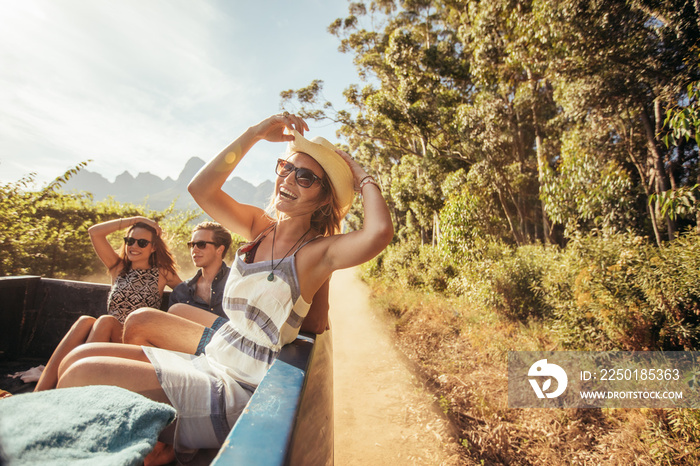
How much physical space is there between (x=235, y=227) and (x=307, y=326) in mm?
755

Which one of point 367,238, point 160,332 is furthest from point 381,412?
point 367,238

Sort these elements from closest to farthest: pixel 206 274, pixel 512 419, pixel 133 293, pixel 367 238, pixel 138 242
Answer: pixel 367 238, pixel 133 293, pixel 138 242, pixel 206 274, pixel 512 419

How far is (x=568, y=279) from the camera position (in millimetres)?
4070

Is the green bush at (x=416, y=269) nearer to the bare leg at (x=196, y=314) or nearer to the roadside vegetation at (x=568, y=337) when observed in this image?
the roadside vegetation at (x=568, y=337)

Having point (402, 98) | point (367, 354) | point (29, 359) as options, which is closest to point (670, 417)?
point (367, 354)

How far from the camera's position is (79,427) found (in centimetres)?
68

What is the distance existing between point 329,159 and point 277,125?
1.42 feet

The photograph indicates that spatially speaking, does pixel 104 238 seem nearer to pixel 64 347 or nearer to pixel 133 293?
pixel 133 293

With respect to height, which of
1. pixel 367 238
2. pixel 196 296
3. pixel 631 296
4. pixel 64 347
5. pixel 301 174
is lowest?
pixel 64 347

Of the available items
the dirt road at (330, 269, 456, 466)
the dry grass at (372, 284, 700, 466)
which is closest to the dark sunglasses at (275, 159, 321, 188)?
the dirt road at (330, 269, 456, 466)

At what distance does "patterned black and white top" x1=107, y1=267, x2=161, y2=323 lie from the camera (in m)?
2.46

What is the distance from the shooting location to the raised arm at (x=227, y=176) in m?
1.69

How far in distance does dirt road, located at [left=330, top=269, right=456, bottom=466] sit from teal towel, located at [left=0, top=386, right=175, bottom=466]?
103 inches

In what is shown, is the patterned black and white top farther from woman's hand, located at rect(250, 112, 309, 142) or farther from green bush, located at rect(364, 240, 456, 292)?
green bush, located at rect(364, 240, 456, 292)
